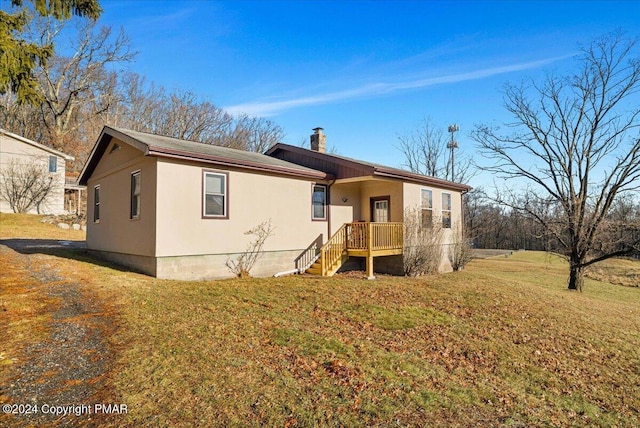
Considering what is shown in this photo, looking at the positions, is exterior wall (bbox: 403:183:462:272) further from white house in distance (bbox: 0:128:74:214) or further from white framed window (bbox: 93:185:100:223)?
white house in distance (bbox: 0:128:74:214)

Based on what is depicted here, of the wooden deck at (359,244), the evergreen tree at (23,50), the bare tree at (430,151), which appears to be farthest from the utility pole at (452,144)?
the evergreen tree at (23,50)

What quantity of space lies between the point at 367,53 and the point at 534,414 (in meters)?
13.7

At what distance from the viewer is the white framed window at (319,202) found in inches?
477

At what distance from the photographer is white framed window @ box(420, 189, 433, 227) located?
1337cm

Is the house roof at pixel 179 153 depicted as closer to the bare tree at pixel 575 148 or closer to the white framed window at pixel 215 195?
the white framed window at pixel 215 195

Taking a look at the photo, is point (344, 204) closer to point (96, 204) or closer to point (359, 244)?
point (359, 244)

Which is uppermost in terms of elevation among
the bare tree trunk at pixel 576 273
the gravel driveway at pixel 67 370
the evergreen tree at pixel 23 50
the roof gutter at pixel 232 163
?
the evergreen tree at pixel 23 50

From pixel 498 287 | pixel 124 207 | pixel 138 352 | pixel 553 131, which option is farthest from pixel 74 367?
pixel 553 131

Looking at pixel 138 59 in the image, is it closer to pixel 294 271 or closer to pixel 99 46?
pixel 99 46

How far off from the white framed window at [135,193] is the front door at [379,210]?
8058mm

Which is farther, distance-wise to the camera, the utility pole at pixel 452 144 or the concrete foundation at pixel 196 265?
the utility pole at pixel 452 144

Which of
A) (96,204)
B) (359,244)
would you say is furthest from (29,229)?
(359,244)

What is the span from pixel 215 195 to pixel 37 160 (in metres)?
20.8

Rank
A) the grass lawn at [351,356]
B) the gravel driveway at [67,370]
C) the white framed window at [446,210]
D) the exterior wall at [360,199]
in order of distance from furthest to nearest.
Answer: the white framed window at [446,210] → the exterior wall at [360,199] → the grass lawn at [351,356] → the gravel driveway at [67,370]
